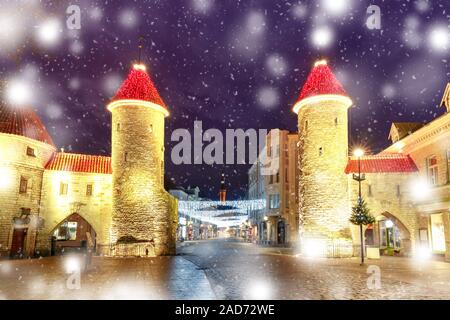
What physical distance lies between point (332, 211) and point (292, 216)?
71.7ft

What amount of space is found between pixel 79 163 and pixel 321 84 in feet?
60.9

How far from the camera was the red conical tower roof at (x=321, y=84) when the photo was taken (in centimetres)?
2908

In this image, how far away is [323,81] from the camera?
1176 inches

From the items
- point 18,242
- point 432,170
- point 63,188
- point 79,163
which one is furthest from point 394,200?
point 18,242

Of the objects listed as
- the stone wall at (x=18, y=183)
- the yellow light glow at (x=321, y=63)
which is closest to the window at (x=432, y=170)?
the yellow light glow at (x=321, y=63)

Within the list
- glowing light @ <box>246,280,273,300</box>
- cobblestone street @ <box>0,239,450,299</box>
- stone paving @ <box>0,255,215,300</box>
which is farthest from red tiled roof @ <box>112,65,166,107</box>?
glowing light @ <box>246,280,273,300</box>

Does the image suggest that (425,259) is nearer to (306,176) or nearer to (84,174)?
(306,176)

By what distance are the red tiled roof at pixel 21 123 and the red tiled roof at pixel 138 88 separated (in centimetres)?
566

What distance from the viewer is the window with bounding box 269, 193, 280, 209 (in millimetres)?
51588

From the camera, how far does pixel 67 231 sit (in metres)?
34.1

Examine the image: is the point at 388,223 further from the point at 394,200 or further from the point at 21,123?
the point at 21,123

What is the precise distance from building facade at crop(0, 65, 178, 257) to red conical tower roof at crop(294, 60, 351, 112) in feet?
36.0
